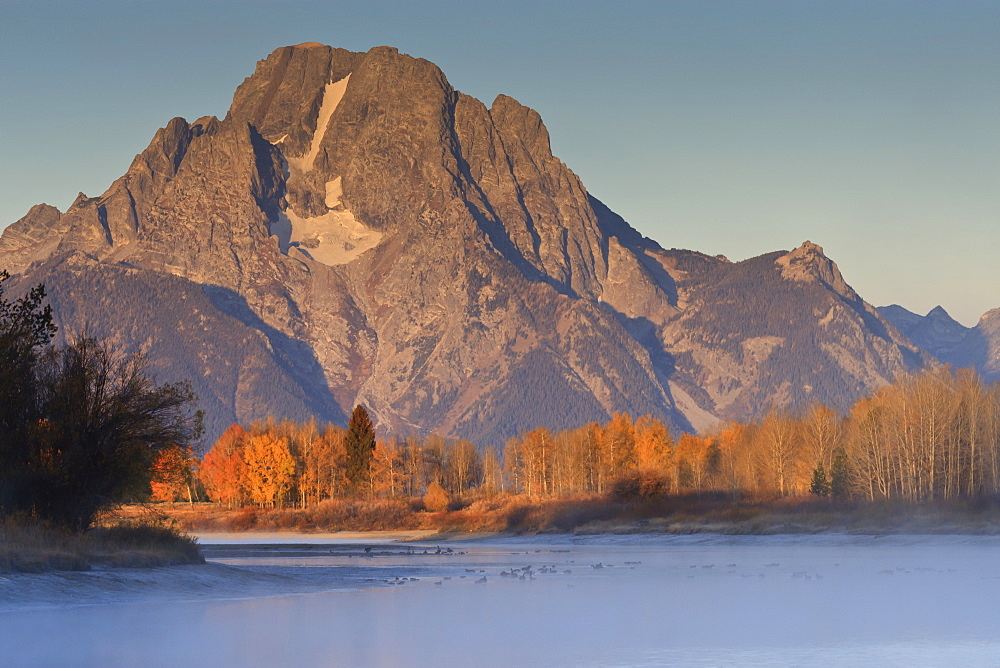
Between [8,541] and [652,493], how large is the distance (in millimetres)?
76651

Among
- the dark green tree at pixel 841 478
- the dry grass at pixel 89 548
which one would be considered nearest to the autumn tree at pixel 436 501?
the dark green tree at pixel 841 478

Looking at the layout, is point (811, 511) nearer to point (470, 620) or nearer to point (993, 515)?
point (993, 515)

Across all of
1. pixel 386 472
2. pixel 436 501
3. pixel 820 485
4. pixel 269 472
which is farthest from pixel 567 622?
pixel 386 472

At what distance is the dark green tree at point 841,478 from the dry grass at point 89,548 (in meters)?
64.7

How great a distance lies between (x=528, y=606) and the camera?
2833cm

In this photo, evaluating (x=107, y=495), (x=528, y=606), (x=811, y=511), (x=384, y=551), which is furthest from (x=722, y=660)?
(x=811, y=511)

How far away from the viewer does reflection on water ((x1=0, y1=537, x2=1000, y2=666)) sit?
62.2 feet

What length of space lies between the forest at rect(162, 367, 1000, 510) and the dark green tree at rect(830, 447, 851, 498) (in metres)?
0.11

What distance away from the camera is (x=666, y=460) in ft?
525

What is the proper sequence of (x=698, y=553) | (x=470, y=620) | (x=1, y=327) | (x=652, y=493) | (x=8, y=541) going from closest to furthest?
1. (x=470, y=620)
2. (x=8, y=541)
3. (x=1, y=327)
4. (x=698, y=553)
5. (x=652, y=493)

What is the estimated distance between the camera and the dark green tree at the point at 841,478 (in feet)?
299

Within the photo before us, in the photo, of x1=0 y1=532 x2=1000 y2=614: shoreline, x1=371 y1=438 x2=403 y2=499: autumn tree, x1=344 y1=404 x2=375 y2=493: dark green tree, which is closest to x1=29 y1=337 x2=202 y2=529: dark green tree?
x1=0 y1=532 x2=1000 y2=614: shoreline

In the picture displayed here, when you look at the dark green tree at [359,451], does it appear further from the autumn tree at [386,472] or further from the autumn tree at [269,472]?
the autumn tree at [269,472]

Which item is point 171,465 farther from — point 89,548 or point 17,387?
point 89,548
